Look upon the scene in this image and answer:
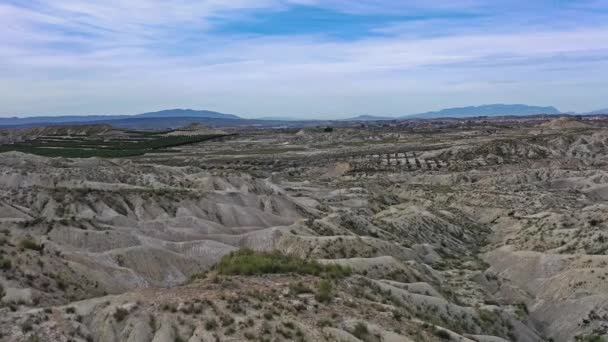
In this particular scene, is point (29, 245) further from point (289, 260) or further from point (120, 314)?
point (289, 260)

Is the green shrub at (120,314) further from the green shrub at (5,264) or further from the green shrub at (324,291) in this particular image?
the green shrub at (5,264)

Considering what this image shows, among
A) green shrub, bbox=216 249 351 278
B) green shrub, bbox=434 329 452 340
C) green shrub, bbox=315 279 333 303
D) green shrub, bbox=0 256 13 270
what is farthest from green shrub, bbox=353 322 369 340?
green shrub, bbox=0 256 13 270

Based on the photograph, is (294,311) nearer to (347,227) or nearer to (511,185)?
(347,227)

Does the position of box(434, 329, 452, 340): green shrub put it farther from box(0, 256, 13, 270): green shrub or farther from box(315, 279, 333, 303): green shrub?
box(0, 256, 13, 270): green shrub

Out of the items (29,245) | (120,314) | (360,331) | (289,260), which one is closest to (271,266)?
(289,260)

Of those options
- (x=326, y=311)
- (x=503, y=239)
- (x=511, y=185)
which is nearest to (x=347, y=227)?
(x=503, y=239)

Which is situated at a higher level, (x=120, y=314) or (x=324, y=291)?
(x=120, y=314)

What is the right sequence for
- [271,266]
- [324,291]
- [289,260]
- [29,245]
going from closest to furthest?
[324,291], [271,266], [29,245], [289,260]

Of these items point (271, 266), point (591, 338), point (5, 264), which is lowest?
point (591, 338)
